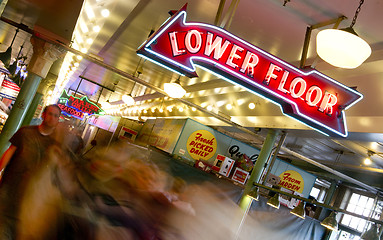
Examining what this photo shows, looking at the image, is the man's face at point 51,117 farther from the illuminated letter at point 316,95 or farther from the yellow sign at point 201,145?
the yellow sign at point 201,145

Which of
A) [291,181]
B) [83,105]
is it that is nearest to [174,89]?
[291,181]

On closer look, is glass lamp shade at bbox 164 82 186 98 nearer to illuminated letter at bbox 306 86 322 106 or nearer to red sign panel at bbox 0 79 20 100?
illuminated letter at bbox 306 86 322 106

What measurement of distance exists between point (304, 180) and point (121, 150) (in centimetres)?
889

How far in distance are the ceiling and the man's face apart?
2.12 metres

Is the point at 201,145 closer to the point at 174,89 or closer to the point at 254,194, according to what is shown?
the point at 254,194

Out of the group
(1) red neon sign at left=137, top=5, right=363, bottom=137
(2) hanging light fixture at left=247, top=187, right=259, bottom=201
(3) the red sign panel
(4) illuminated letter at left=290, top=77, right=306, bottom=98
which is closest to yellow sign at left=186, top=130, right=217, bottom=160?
(2) hanging light fixture at left=247, top=187, right=259, bottom=201

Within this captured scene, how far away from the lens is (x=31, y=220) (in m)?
2.50

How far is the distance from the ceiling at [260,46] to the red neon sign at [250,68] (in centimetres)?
40

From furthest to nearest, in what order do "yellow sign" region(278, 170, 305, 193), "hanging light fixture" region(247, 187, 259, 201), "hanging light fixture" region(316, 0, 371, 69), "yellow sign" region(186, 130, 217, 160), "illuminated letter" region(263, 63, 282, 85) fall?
"yellow sign" region(278, 170, 305, 193), "yellow sign" region(186, 130, 217, 160), "hanging light fixture" region(247, 187, 259, 201), "illuminated letter" region(263, 63, 282, 85), "hanging light fixture" region(316, 0, 371, 69)

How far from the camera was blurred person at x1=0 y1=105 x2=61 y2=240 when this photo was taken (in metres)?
2.56

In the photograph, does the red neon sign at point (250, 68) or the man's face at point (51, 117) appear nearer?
the man's face at point (51, 117)


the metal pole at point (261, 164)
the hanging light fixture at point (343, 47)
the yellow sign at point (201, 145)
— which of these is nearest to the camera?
the hanging light fixture at point (343, 47)

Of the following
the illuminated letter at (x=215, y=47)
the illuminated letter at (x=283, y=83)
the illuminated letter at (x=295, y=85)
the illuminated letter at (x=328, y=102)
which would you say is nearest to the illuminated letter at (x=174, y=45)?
the illuminated letter at (x=215, y=47)

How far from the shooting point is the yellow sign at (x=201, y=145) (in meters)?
10.3
